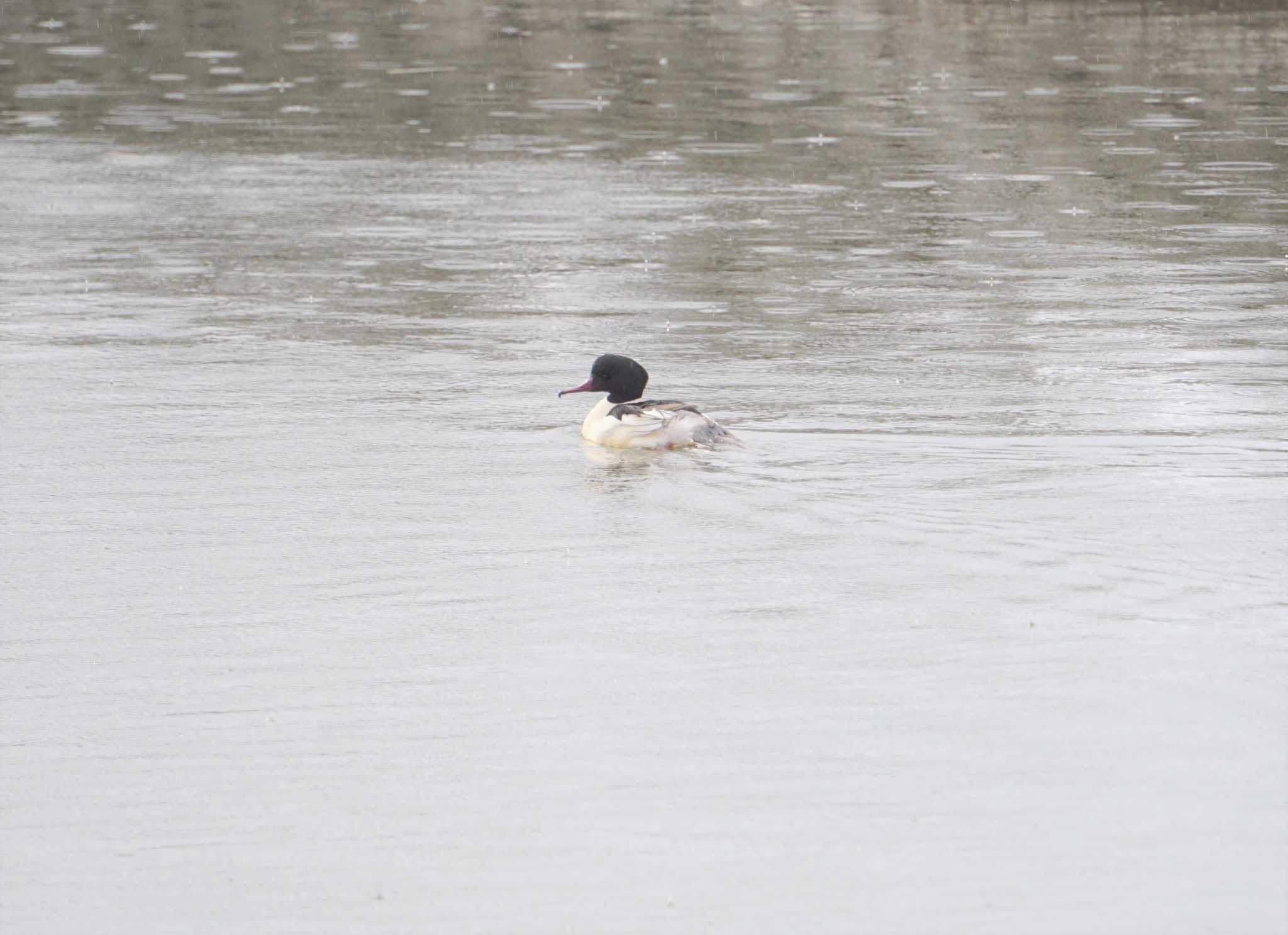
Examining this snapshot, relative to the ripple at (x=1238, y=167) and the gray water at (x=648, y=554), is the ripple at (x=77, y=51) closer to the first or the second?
the gray water at (x=648, y=554)

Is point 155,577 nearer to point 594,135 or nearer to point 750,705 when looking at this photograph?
point 750,705

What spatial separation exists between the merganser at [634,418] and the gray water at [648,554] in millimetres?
122

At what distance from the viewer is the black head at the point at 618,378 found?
11.7 meters

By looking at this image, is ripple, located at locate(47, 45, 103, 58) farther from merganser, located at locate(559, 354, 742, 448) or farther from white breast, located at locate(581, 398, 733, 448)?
white breast, located at locate(581, 398, 733, 448)

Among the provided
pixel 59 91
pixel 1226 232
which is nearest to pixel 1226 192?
pixel 1226 232

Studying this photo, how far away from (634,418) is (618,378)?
48cm

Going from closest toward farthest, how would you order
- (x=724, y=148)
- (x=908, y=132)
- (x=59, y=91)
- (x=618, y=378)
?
(x=618, y=378)
(x=724, y=148)
(x=908, y=132)
(x=59, y=91)

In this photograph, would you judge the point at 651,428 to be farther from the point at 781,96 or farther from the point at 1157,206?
the point at 781,96

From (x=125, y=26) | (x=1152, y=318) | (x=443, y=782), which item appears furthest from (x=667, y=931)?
(x=125, y=26)

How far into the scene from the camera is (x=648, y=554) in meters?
9.25

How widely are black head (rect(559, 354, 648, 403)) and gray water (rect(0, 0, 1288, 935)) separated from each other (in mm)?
334

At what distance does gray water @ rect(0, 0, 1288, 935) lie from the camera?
20.2ft

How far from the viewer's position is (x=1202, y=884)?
592 centimetres

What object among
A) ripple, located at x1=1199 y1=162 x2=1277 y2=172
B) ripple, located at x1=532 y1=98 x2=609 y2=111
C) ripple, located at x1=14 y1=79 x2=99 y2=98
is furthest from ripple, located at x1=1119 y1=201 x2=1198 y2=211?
ripple, located at x1=14 y1=79 x2=99 y2=98
